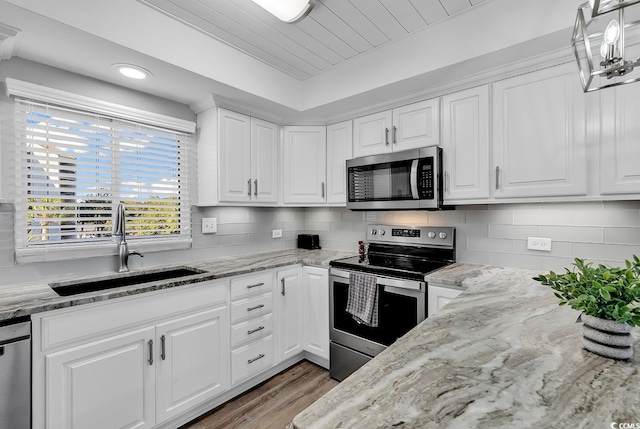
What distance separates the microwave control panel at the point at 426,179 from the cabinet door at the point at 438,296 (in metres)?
0.66

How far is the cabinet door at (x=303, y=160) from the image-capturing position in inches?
115

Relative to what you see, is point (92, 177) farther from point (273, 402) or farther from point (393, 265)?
point (393, 265)

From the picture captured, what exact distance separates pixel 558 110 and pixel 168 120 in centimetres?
265

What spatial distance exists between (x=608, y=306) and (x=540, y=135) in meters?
1.40

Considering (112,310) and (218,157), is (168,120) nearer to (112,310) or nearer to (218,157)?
(218,157)

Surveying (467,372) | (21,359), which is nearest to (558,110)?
(467,372)

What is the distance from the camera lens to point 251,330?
2.28 metres

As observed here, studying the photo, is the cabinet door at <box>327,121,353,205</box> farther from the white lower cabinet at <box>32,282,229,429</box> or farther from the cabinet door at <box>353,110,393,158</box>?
the white lower cabinet at <box>32,282,229,429</box>

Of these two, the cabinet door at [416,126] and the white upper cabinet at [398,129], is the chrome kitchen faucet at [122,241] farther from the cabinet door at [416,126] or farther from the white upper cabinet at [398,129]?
the cabinet door at [416,126]

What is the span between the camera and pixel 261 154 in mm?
2730

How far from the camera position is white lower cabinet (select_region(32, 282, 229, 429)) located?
144cm

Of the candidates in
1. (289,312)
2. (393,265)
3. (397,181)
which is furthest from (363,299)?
(397,181)

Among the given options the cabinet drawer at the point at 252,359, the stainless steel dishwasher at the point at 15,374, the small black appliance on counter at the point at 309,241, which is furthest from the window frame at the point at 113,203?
the small black appliance on counter at the point at 309,241

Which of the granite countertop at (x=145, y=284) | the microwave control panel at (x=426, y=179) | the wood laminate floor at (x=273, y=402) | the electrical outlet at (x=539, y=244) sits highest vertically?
the microwave control panel at (x=426, y=179)
